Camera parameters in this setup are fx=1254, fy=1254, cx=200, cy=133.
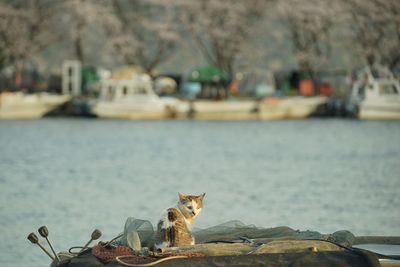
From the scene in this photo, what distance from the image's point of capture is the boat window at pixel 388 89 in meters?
59.5

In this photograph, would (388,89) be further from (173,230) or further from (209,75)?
(173,230)

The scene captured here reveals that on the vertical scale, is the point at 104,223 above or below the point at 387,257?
below

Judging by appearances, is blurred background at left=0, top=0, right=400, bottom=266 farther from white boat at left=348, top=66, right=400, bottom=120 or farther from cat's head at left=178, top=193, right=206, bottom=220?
cat's head at left=178, top=193, right=206, bottom=220

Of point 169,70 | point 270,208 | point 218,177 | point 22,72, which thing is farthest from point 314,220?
point 169,70

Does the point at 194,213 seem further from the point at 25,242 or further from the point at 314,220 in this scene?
the point at 314,220

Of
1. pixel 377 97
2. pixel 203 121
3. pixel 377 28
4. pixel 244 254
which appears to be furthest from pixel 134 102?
pixel 244 254

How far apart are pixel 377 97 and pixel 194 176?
92.9ft

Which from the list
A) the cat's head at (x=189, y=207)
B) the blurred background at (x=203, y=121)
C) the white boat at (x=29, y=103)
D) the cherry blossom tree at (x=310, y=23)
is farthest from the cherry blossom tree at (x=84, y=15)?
the cat's head at (x=189, y=207)

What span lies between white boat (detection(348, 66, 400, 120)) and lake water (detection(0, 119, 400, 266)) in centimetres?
151

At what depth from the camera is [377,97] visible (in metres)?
58.6

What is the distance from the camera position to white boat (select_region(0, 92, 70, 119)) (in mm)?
58219

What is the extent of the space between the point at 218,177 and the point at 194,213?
21847mm

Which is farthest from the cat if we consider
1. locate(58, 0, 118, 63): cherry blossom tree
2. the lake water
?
locate(58, 0, 118, 63): cherry blossom tree

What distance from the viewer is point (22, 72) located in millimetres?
72375
